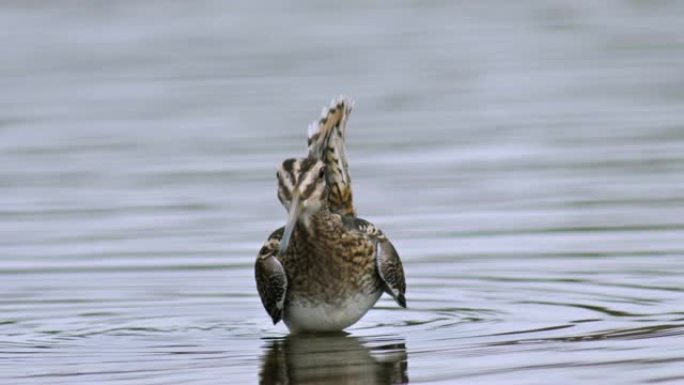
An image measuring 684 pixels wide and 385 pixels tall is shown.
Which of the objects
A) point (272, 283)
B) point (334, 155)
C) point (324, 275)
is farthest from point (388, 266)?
point (334, 155)

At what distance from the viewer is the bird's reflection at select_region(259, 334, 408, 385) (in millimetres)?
10016

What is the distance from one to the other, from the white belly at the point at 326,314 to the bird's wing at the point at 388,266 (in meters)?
0.13

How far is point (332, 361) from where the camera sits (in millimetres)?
10617

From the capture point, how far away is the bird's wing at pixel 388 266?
11547mm

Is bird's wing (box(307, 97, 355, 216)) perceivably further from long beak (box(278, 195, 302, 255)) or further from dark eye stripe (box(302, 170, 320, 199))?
long beak (box(278, 195, 302, 255))

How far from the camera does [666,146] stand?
658 inches

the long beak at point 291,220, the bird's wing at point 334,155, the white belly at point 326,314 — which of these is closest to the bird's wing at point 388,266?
the white belly at point 326,314

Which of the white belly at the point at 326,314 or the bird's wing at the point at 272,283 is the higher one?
the bird's wing at the point at 272,283

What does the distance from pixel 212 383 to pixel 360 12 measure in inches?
675

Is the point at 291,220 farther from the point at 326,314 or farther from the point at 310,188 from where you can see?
the point at 326,314

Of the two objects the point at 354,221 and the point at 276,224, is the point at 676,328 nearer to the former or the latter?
the point at 354,221

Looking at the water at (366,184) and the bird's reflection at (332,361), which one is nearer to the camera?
the bird's reflection at (332,361)

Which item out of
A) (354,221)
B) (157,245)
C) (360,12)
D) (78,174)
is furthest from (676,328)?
(360,12)

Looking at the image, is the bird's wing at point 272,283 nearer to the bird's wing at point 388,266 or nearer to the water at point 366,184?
the water at point 366,184
